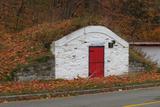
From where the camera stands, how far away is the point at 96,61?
2725 centimetres

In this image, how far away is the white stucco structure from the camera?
85.4 ft

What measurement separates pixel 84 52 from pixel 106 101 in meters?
9.67

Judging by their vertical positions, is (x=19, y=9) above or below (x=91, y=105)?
above

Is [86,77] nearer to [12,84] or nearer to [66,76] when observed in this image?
[66,76]

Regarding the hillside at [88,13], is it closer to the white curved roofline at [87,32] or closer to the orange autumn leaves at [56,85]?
the white curved roofline at [87,32]

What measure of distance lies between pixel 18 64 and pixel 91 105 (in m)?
9.33

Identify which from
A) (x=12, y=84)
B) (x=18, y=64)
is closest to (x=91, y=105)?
(x=12, y=84)

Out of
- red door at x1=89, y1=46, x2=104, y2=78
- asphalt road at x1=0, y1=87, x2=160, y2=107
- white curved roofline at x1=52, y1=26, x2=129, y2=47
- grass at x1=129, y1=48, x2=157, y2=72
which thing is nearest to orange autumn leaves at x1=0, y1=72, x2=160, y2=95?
red door at x1=89, y1=46, x2=104, y2=78

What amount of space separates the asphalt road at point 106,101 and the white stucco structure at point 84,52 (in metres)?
6.35

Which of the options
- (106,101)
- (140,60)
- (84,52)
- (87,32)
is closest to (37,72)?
(84,52)

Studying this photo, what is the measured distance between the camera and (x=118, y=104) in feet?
53.5

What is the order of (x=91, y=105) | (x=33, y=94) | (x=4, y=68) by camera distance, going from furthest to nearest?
(x=4, y=68), (x=33, y=94), (x=91, y=105)

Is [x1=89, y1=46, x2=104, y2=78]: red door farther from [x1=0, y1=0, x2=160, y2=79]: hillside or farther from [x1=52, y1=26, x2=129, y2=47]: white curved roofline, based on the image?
[x1=0, y1=0, x2=160, y2=79]: hillside

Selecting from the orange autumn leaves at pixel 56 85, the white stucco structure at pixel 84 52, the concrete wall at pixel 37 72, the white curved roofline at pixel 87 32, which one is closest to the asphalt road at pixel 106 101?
the orange autumn leaves at pixel 56 85
